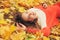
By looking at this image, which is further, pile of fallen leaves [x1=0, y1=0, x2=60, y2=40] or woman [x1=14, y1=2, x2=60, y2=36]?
woman [x1=14, y1=2, x2=60, y2=36]

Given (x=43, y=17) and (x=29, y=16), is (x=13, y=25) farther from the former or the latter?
(x=43, y=17)

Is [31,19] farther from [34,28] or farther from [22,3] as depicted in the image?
[22,3]

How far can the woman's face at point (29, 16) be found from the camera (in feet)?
4.33

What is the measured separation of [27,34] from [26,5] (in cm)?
33

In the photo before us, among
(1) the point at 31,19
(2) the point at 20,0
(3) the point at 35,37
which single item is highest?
(2) the point at 20,0

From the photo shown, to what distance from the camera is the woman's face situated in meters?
1.32

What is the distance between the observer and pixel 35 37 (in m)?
1.24

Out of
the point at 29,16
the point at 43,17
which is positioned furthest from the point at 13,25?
the point at 43,17

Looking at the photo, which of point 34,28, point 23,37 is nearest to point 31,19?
point 34,28

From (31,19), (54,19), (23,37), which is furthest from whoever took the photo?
(54,19)

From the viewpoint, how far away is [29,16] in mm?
1335

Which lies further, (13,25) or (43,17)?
(43,17)

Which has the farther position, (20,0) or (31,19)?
(20,0)

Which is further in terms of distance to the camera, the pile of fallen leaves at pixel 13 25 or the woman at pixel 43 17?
the woman at pixel 43 17
